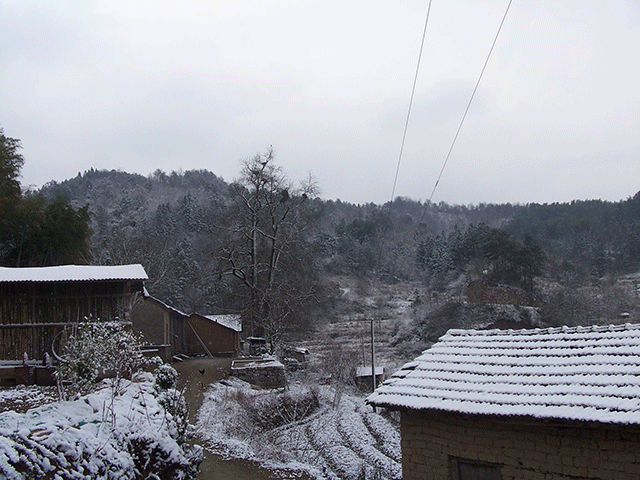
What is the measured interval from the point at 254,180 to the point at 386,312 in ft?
97.5

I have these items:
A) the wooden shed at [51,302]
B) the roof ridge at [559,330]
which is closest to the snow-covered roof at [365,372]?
the wooden shed at [51,302]

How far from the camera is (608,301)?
139 ft

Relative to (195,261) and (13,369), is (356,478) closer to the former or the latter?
(13,369)

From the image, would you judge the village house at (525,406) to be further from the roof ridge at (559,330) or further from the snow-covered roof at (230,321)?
the snow-covered roof at (230,321)

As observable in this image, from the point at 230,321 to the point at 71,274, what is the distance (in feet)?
47.4

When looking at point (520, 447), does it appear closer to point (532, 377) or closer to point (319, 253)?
point (532, 377)

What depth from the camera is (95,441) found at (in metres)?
6.05

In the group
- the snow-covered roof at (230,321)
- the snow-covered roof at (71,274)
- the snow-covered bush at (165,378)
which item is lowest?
the snow-covered roof at (230,321)

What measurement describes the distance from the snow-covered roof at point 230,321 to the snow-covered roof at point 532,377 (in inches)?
816

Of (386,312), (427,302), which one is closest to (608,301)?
(427,302)

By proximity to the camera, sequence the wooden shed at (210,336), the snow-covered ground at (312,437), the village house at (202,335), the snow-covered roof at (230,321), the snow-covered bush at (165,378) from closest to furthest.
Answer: the snow-covered bush at (165,378)
the snow-covered ground at (312,437)
the village house at (202,335)
the wooden shed at (210,336)
the snow-covered roof at (230,321)

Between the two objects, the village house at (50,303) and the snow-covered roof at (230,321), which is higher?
the village house at (50,303)

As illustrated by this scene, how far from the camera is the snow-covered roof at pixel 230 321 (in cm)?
2938

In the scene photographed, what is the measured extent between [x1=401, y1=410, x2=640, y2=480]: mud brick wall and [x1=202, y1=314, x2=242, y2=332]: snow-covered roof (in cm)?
2150
